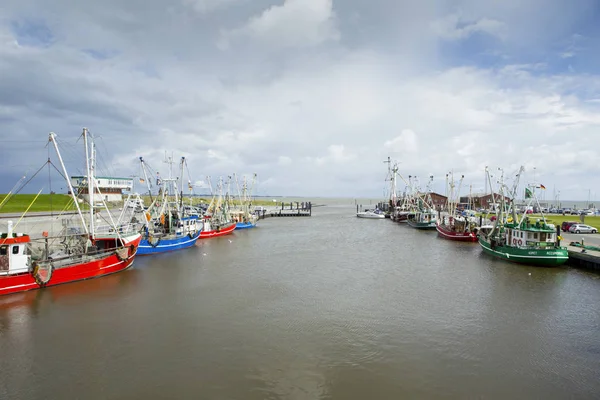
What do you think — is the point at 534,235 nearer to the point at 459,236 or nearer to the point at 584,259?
the point at 584,259

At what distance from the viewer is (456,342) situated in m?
18.6

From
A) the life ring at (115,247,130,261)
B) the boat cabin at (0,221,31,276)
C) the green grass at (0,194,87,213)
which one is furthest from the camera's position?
the green grass at (0,194,87,213)

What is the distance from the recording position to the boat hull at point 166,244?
44.3 meters

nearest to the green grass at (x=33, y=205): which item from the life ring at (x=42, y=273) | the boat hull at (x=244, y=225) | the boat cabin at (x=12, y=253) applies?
the boat hull at (x=244, y=225)

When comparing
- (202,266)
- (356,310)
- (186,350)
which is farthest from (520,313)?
(202,266)

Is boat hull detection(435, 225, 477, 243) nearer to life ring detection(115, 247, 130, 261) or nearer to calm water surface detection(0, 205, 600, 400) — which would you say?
calm water surface detection(0, 205, 600, 400)

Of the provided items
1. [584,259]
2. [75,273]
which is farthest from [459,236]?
[75,273]

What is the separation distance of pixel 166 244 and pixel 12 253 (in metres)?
21.8

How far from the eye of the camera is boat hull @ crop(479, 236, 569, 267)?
34062 mm

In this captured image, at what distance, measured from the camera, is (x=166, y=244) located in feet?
154

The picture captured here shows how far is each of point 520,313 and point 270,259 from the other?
25.2 metres

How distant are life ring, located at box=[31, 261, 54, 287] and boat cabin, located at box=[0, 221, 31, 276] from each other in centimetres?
65

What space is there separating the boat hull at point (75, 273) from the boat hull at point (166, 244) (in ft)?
21.5

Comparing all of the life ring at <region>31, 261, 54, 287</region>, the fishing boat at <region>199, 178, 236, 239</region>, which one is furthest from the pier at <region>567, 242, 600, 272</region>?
the fishing boat at <region>199, 178, 236, 239</region>
